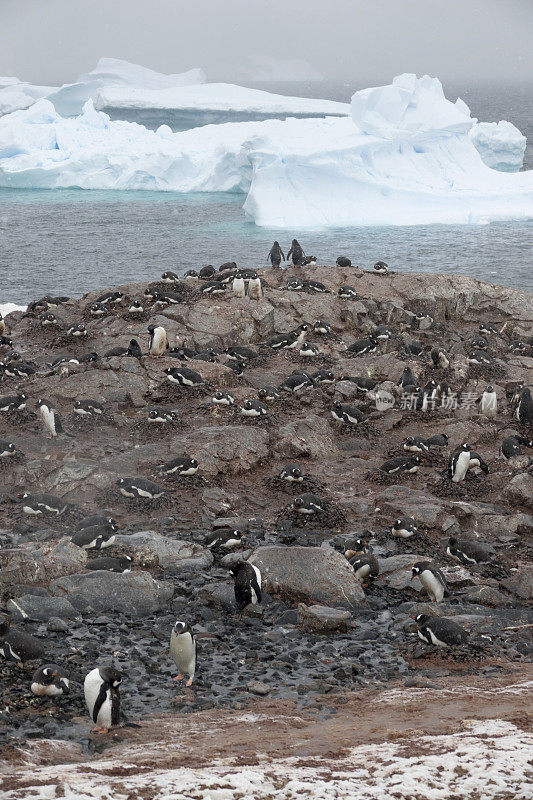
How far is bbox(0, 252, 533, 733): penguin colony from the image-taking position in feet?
32.1

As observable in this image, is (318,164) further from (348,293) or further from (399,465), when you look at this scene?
(399,465)

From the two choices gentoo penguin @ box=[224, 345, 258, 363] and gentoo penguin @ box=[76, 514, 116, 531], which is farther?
gentoo penguin @ box=[224, 345, 258, 363]

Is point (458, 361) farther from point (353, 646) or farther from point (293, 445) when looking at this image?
point (353, 646)

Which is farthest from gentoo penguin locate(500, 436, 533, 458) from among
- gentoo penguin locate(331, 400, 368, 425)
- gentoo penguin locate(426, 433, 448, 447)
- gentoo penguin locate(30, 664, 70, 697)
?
gentoo penguin locate(30, 664, 70, 697)

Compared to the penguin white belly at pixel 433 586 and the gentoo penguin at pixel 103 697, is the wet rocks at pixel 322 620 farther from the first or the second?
the gentoo penguin at pixel 103 697

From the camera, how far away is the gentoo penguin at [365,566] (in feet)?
34.8

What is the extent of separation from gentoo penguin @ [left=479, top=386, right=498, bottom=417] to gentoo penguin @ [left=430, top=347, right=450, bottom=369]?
7.15 feet

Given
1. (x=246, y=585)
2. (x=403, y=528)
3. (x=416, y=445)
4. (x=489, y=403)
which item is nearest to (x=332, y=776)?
(x=246, y=585)

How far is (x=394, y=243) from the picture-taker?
141ft

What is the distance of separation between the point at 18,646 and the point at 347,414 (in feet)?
30.2

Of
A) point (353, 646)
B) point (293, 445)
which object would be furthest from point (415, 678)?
point (293, 445)

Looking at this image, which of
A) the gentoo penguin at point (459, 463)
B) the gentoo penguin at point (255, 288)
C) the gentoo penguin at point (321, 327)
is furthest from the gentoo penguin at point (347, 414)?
the gentoo penguin at point (255, 288)

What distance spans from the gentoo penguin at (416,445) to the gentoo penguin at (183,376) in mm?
4848

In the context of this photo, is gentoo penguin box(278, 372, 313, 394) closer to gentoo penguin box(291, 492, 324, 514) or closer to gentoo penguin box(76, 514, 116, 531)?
gentoo penguin box(291, 492, 324, 514)
